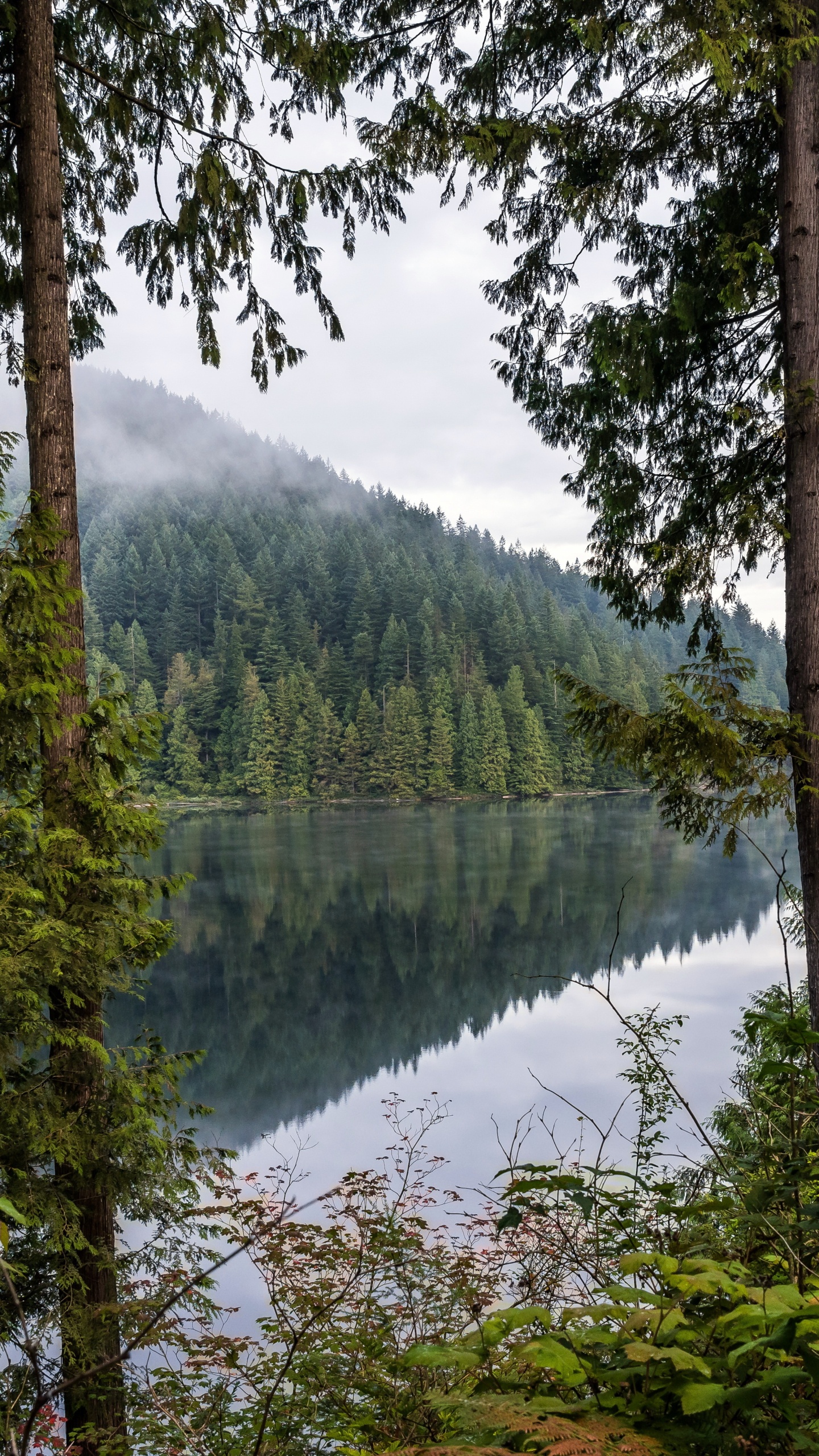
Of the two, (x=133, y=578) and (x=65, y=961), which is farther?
(x=133, y=578)

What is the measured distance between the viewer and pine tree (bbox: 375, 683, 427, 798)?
166ft

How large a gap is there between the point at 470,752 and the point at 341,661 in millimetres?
12927

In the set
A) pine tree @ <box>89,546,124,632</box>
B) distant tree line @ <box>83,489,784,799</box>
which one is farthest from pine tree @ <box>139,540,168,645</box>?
pine tree @ <box>89,546,124,632</box>

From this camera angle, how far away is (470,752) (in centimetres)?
5062

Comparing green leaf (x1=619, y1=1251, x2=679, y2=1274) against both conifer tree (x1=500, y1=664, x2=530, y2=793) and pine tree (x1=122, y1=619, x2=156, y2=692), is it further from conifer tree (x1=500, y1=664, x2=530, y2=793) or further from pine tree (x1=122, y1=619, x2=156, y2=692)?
pine tree (x1=122, y1=619, x2=156, y2=692)

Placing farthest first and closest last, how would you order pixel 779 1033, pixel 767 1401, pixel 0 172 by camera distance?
pixel 0 172, pixel 779 1033, pixel 767 1401

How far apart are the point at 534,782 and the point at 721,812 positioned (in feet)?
154

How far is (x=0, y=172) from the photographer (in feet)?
14.1

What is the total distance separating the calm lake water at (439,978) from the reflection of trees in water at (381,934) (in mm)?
65

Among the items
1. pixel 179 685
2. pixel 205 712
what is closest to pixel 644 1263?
pixel 205 712

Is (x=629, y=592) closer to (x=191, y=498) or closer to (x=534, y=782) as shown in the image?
(x=534, y=782)

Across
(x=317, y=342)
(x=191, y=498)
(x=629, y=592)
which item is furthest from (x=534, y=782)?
(x=191, y=498)

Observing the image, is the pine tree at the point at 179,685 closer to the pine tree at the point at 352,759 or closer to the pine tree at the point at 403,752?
the pine tree at the point at 352,759

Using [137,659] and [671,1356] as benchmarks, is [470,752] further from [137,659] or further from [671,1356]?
[671,1356]
